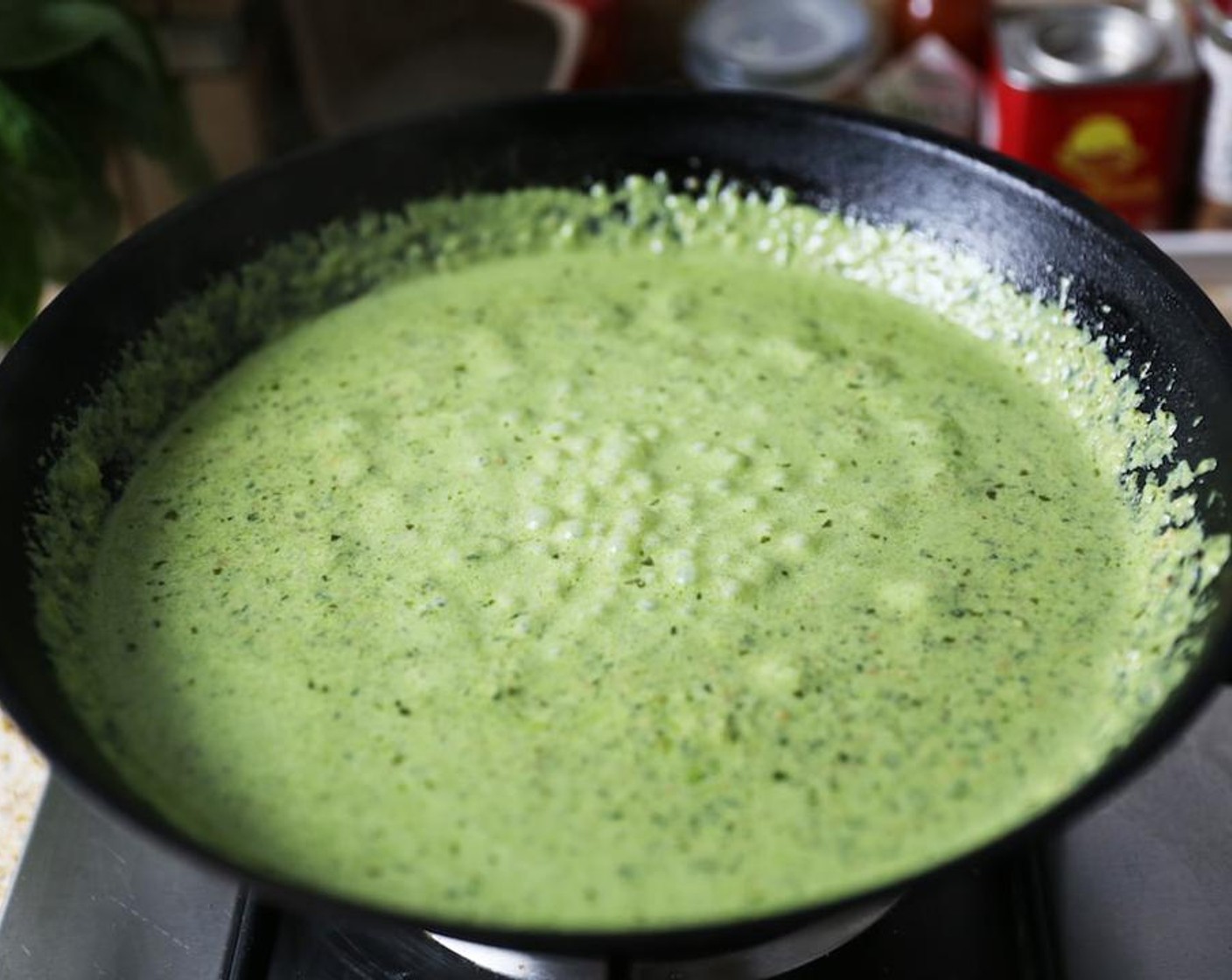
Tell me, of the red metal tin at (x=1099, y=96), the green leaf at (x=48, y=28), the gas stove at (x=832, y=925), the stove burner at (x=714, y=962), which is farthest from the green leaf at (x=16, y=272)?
the red metal tin at (x=1099, y=96)

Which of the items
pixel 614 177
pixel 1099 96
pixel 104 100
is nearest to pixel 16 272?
pixel 104 100

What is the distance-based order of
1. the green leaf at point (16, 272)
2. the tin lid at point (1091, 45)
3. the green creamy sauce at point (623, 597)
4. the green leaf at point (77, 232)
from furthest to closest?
the tin lid at point (1091, 45) < the green leaf at point (77, 232) < the green leaf at point (16, 272) < the green creamy sauce at point (623, 597)

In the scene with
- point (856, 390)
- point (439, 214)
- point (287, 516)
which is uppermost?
point (439, 214)

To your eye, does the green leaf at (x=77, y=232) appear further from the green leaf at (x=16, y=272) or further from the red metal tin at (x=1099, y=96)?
the red metal tin at (x=1099, y=96)

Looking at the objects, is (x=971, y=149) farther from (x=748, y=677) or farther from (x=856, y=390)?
(x=748, y=677)

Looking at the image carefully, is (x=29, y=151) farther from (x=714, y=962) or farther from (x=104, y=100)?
(x=714, y=962)

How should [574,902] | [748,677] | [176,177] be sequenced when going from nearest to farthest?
[574,902] → [748,677] → [176,177]

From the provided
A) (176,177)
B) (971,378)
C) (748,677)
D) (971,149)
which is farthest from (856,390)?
(176,177)
